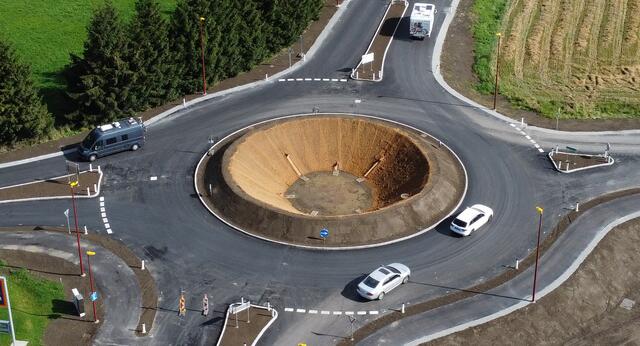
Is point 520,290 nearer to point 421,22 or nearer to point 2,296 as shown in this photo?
point 2,296

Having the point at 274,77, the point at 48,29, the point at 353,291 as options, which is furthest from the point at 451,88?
the point at 48,29

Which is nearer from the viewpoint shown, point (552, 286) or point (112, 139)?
point (552, 286)

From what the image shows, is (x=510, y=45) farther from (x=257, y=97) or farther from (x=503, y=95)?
(x=257, y=97)

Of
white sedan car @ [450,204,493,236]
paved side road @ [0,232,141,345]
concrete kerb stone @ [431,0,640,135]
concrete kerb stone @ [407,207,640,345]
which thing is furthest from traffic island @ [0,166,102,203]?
concrete kerb stone @ [431,0,640,135]

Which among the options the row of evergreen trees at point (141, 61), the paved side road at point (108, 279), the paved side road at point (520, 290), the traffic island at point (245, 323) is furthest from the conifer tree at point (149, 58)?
the paved side road at point (520, 290)

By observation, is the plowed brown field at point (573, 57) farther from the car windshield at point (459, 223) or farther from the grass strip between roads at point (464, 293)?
the car windshield at point (459, 223)

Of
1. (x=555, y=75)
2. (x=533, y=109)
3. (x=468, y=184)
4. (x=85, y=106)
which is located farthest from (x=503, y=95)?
→ (x=85, y=106)
